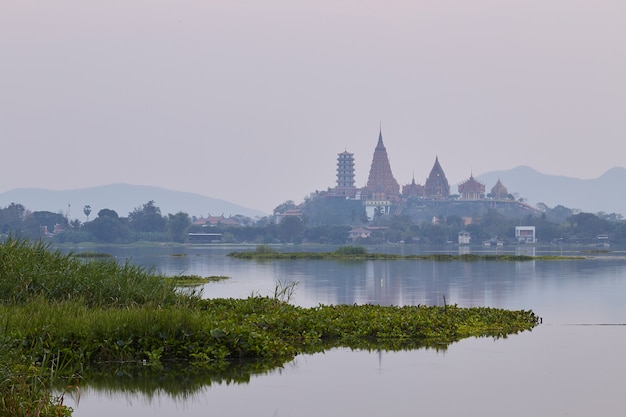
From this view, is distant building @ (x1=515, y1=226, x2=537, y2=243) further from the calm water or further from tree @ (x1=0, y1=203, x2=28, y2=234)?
the calm water

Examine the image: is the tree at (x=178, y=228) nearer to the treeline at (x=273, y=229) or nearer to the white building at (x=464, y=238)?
the treeline at (x=273, y=229)

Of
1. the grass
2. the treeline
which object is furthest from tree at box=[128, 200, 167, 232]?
the grass

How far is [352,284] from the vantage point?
3803cm

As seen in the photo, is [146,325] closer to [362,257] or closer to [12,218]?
[362,257]

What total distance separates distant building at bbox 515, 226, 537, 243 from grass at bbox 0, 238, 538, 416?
449ft

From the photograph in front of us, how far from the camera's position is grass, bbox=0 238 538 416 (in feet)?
41.6

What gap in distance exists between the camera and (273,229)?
488 feet

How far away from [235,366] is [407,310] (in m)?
6.55

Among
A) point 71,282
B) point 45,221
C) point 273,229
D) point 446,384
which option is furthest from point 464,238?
point 446,384

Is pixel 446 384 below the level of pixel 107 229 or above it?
below

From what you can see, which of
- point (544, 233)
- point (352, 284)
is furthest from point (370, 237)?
point (352, 284)

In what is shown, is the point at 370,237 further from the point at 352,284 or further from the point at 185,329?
the point at 185,329

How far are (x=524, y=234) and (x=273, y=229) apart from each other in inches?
1545

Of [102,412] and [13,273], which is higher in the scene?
[13,273]
